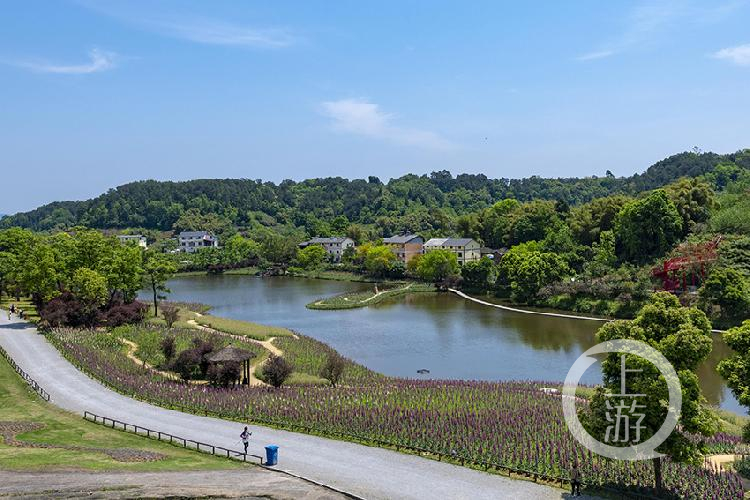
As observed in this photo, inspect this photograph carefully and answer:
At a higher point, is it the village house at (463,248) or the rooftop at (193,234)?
the rooftop at (193,234)

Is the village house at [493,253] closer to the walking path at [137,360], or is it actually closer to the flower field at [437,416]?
the flower field at [437,416]

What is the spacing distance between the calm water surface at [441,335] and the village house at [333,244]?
37.6 m

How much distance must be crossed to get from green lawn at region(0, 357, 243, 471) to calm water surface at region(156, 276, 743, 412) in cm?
2199

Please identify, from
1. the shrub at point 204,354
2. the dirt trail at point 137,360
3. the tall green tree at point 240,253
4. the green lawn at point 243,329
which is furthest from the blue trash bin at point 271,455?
the tall green tree at point 240,253

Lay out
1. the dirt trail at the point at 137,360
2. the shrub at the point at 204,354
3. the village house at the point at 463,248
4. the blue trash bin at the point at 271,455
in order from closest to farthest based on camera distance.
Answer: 1. the blue trash bin at the point at 271,455
2. the shrub at the point at 204,354
3. the dirt trail at the point at 137,360
4. the village house at the point at 463,248

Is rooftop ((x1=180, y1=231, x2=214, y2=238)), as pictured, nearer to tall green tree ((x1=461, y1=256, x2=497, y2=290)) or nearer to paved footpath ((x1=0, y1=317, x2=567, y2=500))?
tall green tree ((x1=461, y1=256, x2=497, y2=290))

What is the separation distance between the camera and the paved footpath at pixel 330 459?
20844 millimetres

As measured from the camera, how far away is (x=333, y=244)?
440 ft

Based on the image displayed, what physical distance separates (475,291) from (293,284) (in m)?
34.6

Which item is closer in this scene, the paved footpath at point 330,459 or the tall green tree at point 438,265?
the paved footpath at point 330,459

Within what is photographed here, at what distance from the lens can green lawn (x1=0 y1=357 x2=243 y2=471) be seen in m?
22.6

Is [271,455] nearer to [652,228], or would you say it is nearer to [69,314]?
[69,314]

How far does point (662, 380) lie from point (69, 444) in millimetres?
22208

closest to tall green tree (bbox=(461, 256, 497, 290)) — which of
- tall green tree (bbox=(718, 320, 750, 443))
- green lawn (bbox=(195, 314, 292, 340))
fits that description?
green lawn (bbox=(195, 314, 292, 340))
